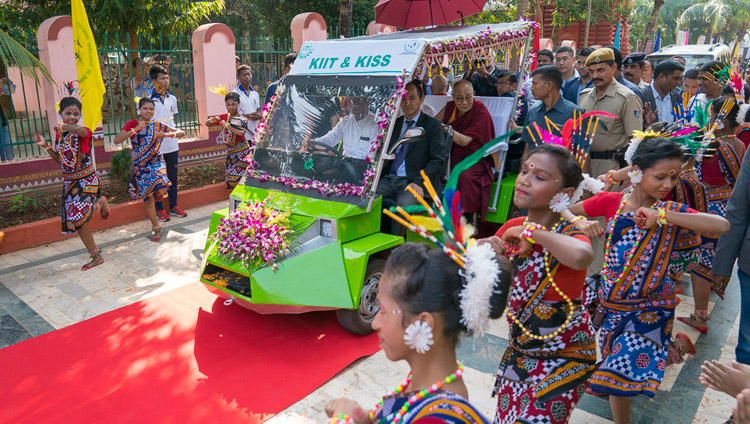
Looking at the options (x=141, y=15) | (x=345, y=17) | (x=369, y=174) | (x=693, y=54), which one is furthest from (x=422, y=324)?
(x=693, y=54)

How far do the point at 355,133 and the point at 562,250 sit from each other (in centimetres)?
281

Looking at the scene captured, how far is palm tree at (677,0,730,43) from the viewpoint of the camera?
43697 mm

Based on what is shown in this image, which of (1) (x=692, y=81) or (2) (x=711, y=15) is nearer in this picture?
(1) (x=692, y=81)

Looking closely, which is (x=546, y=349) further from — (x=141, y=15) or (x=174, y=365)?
(x=141, y=15)

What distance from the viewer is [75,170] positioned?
5691mm

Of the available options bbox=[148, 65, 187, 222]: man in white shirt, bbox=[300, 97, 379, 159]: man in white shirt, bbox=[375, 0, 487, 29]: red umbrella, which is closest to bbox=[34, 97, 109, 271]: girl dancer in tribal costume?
bbox=[148, 65, 187, 222]: man in white shirt

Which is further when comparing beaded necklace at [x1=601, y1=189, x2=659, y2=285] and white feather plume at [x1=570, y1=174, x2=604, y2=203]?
beaded necklace at [x1=601, y1=189, x2=659, y2=285]

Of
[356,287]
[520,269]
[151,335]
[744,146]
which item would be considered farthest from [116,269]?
[744,146]

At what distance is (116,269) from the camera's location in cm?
589

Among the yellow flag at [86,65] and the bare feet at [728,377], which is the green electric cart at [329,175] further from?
the bare feet at [728,377]

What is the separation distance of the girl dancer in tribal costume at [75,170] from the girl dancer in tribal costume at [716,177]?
5.84 meters

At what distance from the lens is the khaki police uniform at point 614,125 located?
5402mm

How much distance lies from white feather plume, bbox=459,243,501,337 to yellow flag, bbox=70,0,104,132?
18.3 feet

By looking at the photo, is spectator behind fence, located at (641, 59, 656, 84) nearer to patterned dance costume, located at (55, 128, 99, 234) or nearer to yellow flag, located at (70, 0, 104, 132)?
yellow flag, located at (70, 0, 104, 132)
